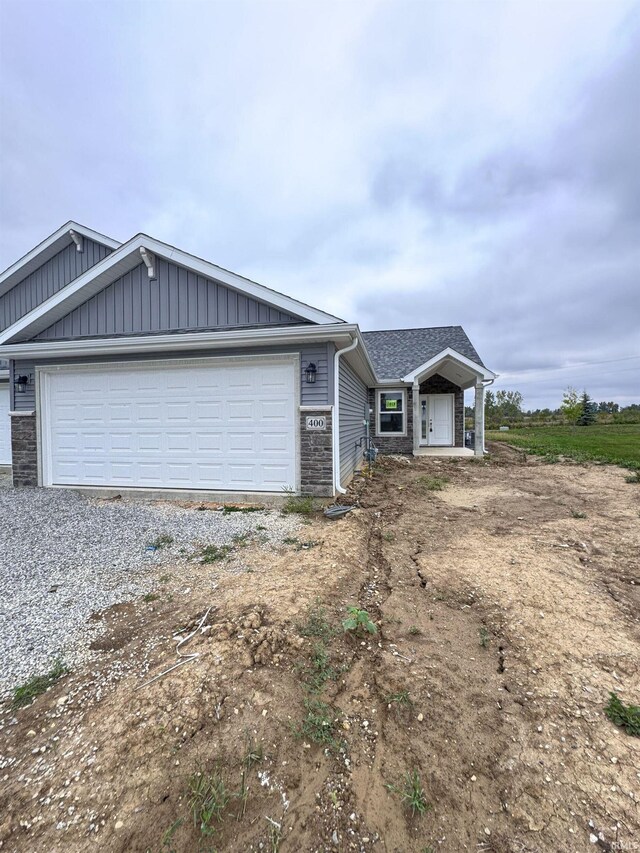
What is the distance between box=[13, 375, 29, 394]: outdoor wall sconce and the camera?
7.60 meters

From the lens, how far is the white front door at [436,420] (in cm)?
1491

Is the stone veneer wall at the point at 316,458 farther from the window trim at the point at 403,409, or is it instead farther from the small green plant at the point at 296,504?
the window trim at the point at 403,409

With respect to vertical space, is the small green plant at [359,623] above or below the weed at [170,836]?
above

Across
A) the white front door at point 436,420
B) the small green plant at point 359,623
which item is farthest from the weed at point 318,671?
the white front door at point 436,420

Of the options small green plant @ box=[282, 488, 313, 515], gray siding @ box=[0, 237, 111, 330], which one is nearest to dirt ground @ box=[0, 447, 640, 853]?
small green plant @ box=[282, 488, 313, 515]

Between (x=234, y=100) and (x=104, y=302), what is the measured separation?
6.55 m

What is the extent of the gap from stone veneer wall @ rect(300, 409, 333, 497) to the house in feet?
0.06

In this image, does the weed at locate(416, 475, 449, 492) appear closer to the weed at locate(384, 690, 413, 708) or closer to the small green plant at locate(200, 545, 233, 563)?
the small green plant at locate(200, 545, 233, 563)

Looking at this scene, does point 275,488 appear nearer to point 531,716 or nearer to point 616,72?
point 531,716

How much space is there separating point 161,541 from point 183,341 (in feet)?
11.5

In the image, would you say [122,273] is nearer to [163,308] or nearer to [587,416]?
[163,308]

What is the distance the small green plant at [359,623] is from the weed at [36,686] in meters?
1.85

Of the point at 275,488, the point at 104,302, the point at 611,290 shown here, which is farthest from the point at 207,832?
the point at 611,290

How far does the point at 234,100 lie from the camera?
9414mm
